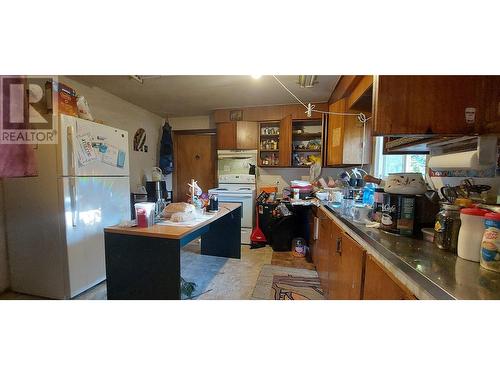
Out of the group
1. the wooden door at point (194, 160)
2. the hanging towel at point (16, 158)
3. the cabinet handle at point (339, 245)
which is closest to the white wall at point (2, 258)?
the hanging towel at point (16, 158)

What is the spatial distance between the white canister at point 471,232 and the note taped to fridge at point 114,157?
103 inches

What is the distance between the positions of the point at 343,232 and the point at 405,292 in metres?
0.67

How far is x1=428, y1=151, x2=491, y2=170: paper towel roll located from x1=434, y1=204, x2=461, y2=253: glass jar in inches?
6.9

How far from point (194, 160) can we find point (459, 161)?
3700 millimetres

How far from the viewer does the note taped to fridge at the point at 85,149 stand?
1.78 m

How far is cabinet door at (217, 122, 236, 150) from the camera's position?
11.2ft

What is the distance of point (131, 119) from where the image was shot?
3176mm

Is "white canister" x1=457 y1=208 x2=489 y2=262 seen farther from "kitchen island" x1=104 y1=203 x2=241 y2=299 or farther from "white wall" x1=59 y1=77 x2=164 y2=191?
"white wall" x1=59 y1=77 x2=164 y2=191

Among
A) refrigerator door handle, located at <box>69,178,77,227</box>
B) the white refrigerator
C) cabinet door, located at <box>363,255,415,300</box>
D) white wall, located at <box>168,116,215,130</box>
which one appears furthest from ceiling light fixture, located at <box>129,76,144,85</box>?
cabinet door, located at <box>363,255,415,300</box>

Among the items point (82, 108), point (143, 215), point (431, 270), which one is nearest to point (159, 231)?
point (143, 215)

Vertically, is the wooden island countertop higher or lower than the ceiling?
lower
